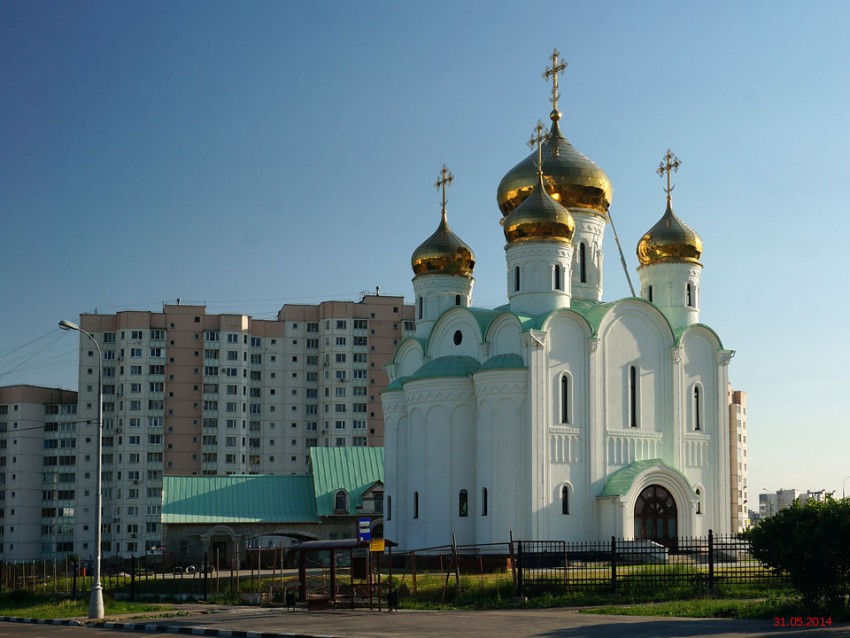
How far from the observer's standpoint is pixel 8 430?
242 feet

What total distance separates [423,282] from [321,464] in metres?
10.9

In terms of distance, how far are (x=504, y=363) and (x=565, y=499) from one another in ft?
13.9

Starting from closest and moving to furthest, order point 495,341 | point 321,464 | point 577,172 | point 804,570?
point 804,570
point 495,341
point 577,172
point 321,464

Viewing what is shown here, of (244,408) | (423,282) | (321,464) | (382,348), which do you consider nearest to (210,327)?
(244,408)

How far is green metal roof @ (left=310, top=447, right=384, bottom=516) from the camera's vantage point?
46.4 m

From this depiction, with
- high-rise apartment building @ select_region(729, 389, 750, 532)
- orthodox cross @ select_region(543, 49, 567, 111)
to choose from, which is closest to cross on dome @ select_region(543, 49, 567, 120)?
orthodox cross @ select_region(543, 49, 567, 111)

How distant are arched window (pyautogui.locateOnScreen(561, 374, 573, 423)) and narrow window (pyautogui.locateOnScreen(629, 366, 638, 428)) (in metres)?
2.33

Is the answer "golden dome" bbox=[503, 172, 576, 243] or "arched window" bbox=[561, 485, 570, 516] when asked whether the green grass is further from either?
"golden dome" bbox=[503, 172, 576, 243]

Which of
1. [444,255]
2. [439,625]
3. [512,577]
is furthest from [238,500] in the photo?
[439,625]

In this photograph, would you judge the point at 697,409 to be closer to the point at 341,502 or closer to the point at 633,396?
the point at 633,396

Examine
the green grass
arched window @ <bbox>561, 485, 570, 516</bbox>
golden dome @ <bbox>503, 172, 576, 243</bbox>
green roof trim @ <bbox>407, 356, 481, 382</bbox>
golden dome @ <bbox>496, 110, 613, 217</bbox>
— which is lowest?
the green grass

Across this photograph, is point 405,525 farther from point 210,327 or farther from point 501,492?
point 210,327

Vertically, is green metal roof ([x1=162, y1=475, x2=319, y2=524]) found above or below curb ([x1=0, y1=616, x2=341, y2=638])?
above

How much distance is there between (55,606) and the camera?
26.5m
